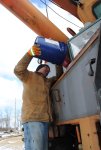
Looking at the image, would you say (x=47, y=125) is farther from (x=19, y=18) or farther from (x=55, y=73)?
(x=19, y=18)

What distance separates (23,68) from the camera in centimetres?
421

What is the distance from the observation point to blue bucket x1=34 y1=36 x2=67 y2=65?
13.5 feet

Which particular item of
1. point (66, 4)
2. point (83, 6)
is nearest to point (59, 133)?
point (83, 6)

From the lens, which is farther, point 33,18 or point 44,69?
point 33,18

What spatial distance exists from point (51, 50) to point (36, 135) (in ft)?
3.82

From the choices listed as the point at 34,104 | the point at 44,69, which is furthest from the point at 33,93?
the point at 44,69

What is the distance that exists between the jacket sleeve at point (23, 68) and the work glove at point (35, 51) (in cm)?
13

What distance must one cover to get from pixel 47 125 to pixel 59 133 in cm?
33

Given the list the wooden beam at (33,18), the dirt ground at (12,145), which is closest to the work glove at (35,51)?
the wooden beam at (33,18)

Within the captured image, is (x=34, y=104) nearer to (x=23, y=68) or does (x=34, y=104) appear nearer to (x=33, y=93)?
(x=33, y=93)

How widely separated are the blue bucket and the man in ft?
0.34

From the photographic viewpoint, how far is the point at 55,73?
4883mm

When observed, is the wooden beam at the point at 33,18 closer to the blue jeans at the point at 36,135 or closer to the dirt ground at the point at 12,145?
the blue jeans at the point at 36,135

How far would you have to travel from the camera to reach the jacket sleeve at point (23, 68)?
13.5 feet
